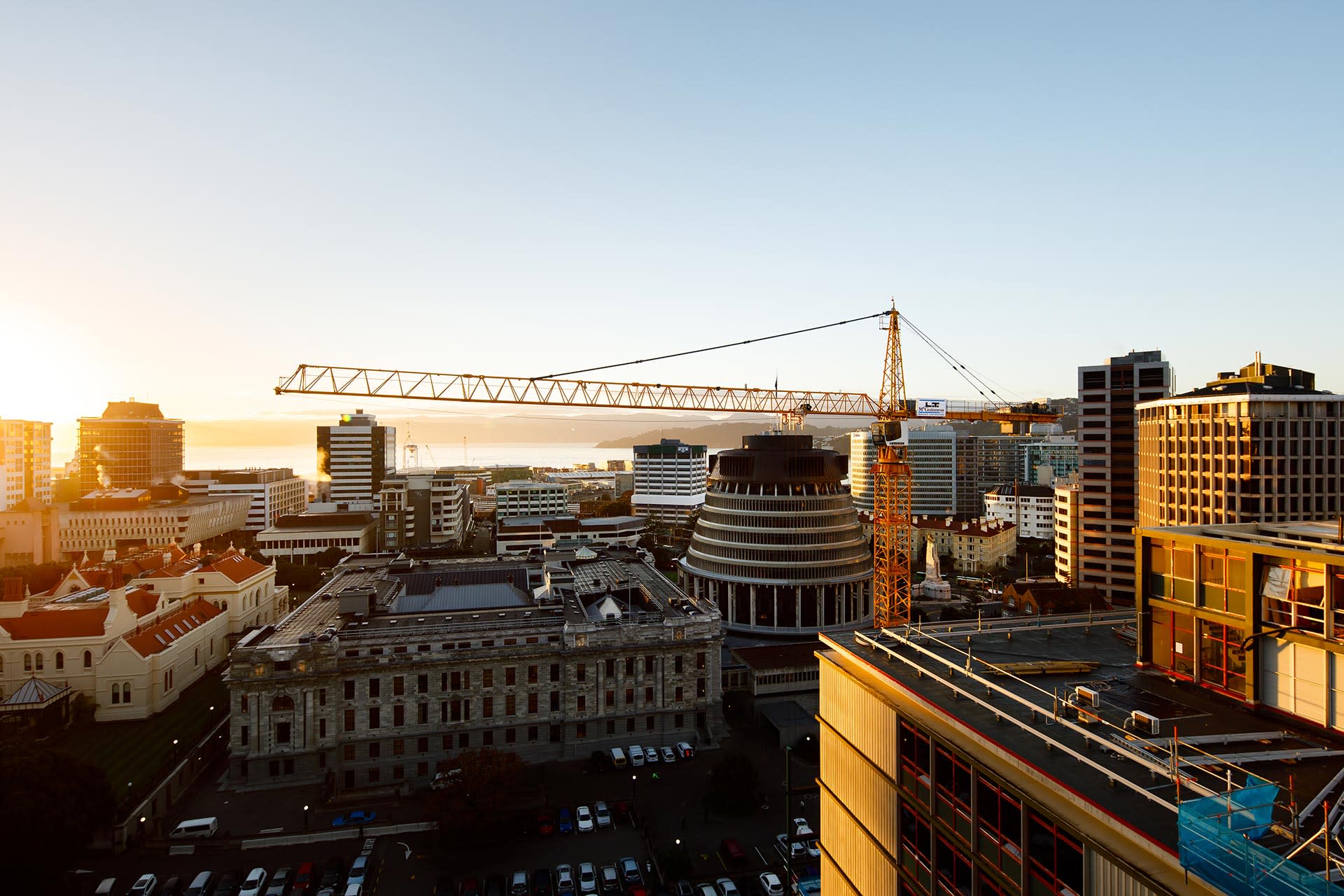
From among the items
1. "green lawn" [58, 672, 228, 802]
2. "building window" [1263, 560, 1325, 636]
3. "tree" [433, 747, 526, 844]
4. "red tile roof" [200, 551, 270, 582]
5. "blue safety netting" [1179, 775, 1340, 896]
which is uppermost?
"building window" [1263, 560, 1325, 636]

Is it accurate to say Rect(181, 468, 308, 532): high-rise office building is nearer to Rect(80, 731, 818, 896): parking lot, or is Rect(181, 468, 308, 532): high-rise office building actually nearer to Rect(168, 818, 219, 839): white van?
Rect(80, 731, 818, 896): parking lot

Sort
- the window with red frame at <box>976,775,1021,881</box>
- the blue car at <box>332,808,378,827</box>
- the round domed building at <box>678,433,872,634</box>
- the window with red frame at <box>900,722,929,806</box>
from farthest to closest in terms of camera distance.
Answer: the round domed building at <box>678,433,872,634</box>
the blue car at <box>332,808,378,827</box>
the window with red frame at <box>900,722,929,806</box>
the window with red frame at <box>976,775,1021,881</box>

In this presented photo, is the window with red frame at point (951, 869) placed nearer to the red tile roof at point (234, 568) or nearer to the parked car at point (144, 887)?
the parked car at point (144, 887)

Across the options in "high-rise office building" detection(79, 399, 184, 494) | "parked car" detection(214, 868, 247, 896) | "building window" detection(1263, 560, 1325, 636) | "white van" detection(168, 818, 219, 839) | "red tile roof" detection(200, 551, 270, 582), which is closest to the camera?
"building window" detection(1263, 560, 1325, 636)

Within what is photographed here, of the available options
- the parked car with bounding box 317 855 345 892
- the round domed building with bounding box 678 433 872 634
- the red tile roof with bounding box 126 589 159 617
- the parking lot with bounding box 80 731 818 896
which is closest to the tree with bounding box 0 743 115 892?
the parking lot with bounding box 80 731 818 896

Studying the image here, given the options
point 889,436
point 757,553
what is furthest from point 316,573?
point 889,436

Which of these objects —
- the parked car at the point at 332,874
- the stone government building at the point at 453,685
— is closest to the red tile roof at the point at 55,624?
the stone government building at the point at 453,685

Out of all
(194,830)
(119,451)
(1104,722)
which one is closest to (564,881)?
(194,830)
